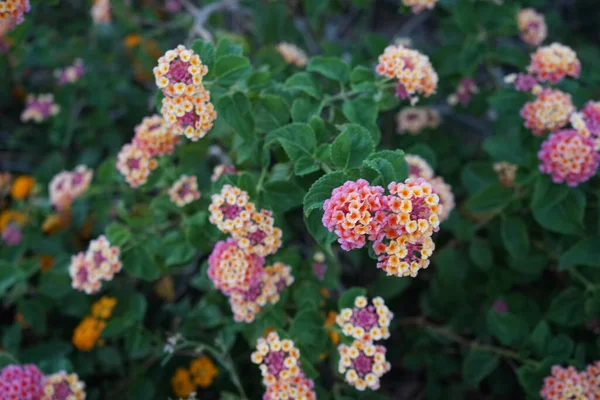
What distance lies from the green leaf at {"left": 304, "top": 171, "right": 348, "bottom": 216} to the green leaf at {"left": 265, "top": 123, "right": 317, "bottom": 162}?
0.23 metres

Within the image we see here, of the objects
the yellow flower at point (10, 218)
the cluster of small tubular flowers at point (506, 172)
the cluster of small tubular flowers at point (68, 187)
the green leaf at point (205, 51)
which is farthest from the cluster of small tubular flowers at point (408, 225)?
the yellow flower at point (10, 218)

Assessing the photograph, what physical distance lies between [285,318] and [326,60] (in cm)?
94

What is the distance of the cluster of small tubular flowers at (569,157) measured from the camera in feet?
6.65

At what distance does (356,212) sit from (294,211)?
1335mm

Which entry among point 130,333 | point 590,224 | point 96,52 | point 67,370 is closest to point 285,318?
point 130,333

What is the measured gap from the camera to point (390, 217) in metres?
1.44

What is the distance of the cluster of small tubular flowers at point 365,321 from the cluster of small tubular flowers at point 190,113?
0.75 m

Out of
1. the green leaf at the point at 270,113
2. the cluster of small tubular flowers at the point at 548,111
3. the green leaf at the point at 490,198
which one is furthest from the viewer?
the green leaf at the point at 490,198

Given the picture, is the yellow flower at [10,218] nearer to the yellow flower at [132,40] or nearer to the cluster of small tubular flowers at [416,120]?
the yellow flower at [132,40]

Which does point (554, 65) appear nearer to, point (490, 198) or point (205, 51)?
point (490, 198)

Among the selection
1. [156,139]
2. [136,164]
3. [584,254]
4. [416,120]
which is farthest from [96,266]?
[584,254]

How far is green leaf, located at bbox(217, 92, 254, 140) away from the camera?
75.8 inches

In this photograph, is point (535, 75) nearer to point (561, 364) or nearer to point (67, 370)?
point (561, 364)

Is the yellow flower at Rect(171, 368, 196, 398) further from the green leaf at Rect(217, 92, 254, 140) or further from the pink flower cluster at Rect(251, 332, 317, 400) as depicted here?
the green leaf at Rect(217, 92, 254, 140)
